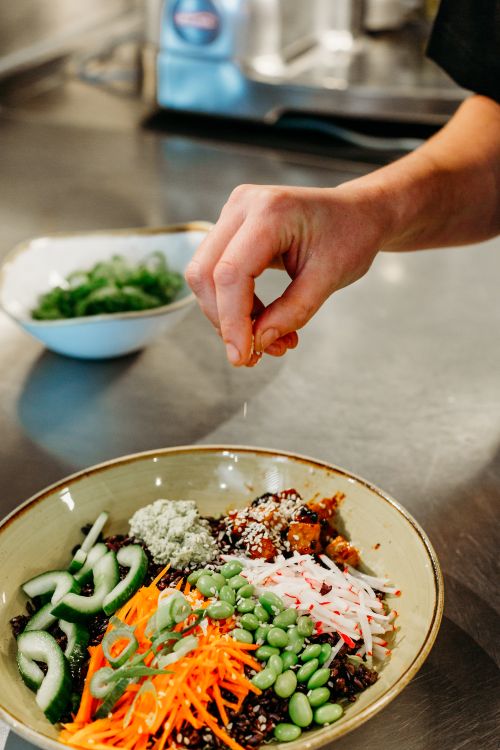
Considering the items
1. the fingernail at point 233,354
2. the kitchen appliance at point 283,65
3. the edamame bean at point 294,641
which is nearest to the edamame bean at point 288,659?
the edamame bean at point 294,641

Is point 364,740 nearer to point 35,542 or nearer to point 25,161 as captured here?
point 35,542

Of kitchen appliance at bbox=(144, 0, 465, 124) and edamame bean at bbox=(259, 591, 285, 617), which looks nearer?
edamame bean at bbox=(259, 591, 285, 617)

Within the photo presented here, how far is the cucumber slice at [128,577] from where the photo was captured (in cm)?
99

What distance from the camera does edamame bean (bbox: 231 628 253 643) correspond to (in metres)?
0.93

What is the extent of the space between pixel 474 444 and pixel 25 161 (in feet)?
5.46

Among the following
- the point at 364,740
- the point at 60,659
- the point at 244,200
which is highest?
the point at 244,200

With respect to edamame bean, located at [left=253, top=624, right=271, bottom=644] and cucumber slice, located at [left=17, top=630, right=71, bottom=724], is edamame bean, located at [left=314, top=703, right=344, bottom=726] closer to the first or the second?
edamame bean, located at [left=253, top=624, right=271, bottom=644]

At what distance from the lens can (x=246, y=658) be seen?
2.98 ft

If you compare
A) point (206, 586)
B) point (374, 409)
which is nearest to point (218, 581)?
point (206, 586)

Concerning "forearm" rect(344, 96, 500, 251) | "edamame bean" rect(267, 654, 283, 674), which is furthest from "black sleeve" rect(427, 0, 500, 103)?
"edamame bean" rect(267, 654, 283, 674)

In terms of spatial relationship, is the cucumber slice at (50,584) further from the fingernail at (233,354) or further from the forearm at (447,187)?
the forearm at (447,187)

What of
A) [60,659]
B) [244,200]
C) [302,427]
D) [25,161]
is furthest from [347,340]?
[25,161]

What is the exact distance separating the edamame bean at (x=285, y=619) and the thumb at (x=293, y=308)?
0.33 meters

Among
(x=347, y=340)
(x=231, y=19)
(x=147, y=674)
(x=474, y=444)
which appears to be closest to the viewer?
(x=147, y=674)
